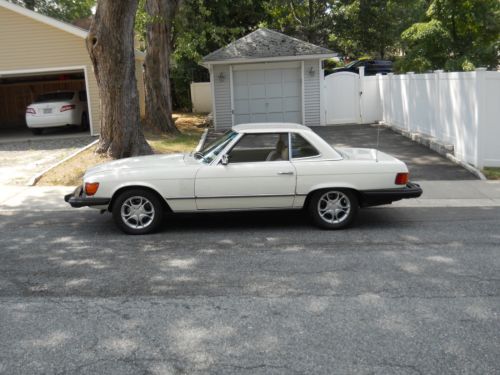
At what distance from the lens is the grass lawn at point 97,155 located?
11.6 metres

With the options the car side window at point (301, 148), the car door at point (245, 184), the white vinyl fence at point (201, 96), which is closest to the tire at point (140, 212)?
the car door at point (245, 184)

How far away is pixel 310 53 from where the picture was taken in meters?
19.9

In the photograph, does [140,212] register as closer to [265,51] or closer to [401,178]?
[401,178]

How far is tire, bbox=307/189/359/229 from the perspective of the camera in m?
7.41

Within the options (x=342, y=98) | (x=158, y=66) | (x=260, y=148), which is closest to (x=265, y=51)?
(x=342, y=98)

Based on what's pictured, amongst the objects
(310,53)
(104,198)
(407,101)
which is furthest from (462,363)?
(310,53)

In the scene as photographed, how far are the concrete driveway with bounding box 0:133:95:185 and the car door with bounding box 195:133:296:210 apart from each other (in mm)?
5875

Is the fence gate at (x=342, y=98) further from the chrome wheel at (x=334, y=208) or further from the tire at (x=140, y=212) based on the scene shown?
the tire at (x=140, y=212)

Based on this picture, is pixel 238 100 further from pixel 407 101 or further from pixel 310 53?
pixel 407 101

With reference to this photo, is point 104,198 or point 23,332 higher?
point 104,198

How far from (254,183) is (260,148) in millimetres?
572

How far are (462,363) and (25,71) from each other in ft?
58.2

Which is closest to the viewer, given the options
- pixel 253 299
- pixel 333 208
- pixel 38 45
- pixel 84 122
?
pixel 253 299

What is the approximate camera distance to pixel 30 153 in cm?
1556
